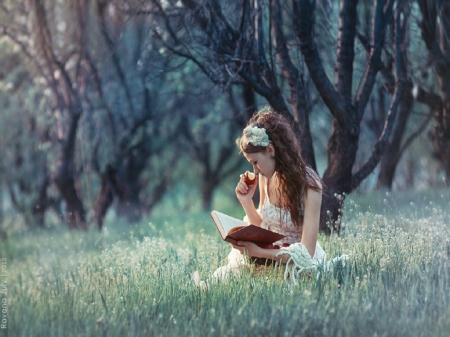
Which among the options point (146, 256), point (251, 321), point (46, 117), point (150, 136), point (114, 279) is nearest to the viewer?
point (251, 321)

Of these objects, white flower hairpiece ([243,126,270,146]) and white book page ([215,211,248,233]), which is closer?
white book page ([215,211,248,233])

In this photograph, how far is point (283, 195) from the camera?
197 inches

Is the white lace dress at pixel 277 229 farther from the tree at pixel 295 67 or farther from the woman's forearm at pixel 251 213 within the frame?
the tree at pixel 295 67

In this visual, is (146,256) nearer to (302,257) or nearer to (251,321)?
(302,257)

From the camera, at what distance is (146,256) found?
6758 millimetres

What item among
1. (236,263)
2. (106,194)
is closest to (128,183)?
(106,194)

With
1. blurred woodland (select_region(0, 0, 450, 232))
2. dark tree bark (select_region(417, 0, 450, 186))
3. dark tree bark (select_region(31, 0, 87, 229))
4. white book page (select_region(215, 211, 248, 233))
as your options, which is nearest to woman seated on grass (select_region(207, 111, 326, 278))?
white book page (select_region(215, 211, 248, 233))

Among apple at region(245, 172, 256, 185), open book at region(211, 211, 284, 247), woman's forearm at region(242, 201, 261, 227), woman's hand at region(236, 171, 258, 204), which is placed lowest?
open book at region(211, 211, 284, 247)

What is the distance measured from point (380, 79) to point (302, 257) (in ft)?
30.4

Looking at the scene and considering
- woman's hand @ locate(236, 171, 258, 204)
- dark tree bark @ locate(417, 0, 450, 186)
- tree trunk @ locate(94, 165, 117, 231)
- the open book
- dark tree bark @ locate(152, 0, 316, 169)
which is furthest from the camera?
tree trunk @ locate(94, 165, 117, 231)

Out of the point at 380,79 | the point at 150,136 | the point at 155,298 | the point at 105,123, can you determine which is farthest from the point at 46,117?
the point at 155,298

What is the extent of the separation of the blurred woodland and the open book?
7.02ft

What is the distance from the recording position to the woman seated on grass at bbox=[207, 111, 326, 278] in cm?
479

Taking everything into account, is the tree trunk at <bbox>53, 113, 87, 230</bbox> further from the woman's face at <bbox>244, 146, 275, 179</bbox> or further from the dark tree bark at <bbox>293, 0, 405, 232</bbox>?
the woman's face at <bbox>244, 146, 275, 179</bbox>
